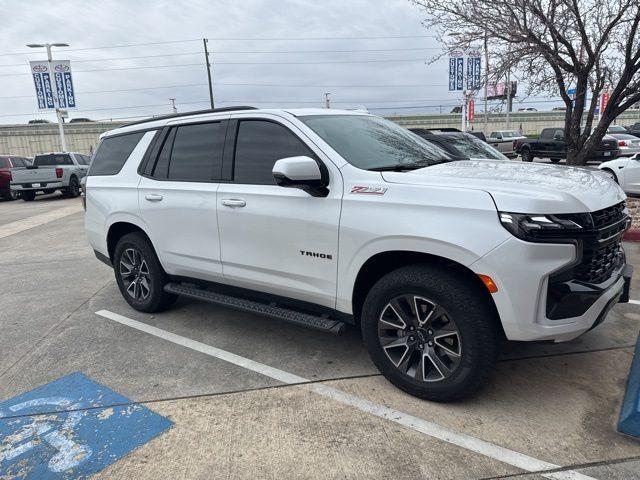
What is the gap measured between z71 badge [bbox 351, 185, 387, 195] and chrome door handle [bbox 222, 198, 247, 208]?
1008 mm

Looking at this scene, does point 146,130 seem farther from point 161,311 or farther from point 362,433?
point 362,433

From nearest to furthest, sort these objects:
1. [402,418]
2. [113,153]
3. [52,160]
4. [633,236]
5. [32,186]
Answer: [402,418] < [113,153] < [633,236] < [32,186] < [52,160]

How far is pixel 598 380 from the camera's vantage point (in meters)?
3.43

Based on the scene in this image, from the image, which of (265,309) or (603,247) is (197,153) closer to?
(265,309)

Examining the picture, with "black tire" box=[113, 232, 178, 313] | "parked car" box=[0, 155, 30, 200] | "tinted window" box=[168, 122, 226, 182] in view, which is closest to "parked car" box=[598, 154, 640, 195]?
"tinted window" box=[168, 122, 226, 182]

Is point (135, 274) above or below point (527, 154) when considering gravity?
above

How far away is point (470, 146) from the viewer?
8.31 meters

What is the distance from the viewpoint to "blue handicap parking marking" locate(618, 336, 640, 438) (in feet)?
9.14

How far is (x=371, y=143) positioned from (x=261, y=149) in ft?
2.88

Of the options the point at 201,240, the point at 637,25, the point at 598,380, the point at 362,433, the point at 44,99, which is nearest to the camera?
the point at 362,433

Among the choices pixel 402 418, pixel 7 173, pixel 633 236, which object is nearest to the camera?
pixel 402 418

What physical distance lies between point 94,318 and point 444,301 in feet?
12.5

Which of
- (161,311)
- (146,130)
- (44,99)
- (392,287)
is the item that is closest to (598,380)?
(392,287)

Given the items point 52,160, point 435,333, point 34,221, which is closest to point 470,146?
point 435,333
